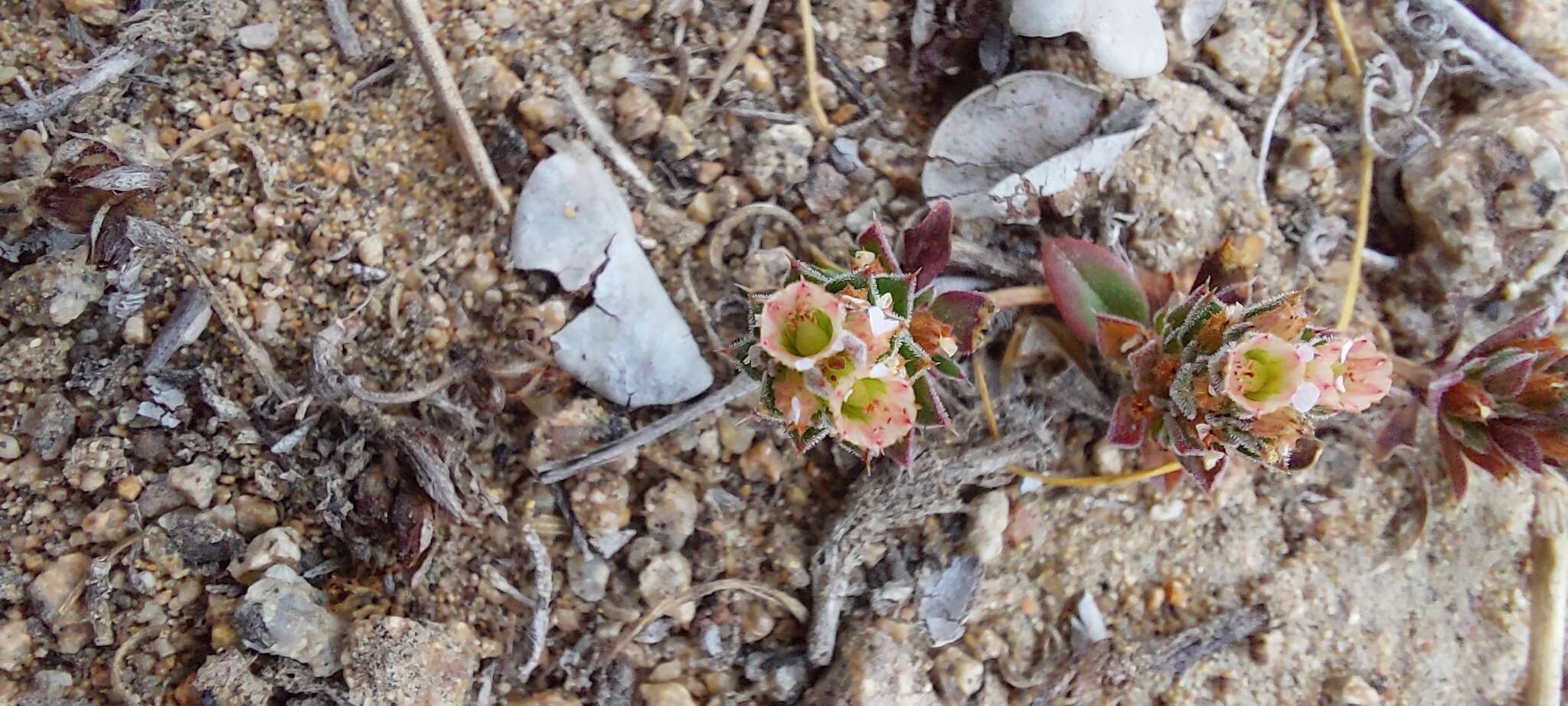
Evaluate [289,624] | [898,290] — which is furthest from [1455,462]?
[289,624]

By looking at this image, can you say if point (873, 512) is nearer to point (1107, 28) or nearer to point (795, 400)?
point (795, 400)

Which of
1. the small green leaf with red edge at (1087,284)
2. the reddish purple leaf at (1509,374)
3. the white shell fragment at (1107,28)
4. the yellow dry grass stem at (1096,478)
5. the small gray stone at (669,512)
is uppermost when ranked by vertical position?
the white shell fragment at (1107,28)

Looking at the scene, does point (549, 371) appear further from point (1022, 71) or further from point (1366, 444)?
point (1366, 444)

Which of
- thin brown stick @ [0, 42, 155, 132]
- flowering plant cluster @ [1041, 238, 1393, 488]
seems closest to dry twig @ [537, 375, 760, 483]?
flowering plant cluster @ [1041, 238, 1393, 488]

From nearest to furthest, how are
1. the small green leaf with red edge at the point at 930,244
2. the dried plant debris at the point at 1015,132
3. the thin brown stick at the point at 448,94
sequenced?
the small green leaf with red edge at the point at 930,244
the thin brown stick at the point at 448,94
the dried plant debris at the point at 1015,132

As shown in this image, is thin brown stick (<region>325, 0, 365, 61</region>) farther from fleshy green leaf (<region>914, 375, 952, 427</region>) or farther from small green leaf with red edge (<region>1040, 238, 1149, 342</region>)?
small green leaf with red edge (<region>1040, 238, 1149, 342</region>)

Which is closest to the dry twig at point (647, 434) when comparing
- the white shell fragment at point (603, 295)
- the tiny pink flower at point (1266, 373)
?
the white shell fragment at point (603, 295)

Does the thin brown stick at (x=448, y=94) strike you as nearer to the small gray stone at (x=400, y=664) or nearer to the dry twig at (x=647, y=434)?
Answer: the dry twig at (x=647, y=434)
